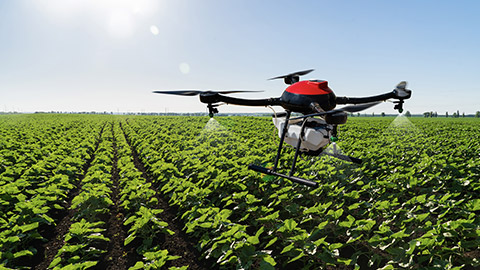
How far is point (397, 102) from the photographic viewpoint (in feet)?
7.42

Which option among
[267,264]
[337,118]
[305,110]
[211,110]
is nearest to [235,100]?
[211,110]

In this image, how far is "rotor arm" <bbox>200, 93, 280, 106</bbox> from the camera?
2.00 m

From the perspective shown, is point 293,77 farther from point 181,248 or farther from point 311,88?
point 181,248

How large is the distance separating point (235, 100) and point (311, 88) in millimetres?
618

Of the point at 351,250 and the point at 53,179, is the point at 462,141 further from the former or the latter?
the point at 53,179

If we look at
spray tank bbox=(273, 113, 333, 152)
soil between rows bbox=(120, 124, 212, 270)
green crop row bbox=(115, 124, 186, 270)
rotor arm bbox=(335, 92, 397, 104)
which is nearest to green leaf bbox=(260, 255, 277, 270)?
green crop row bbox=(115, 124, 186, 270)

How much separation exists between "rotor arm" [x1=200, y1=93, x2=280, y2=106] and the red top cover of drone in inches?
8.2

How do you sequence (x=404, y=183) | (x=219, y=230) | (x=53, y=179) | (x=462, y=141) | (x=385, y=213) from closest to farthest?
1. (x=219, y=230)
2. (x=385, y=213)
3. (x=404, y=183)
4. (x=53, y=179)
5. (x=462, y=141)

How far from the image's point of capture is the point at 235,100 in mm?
2123

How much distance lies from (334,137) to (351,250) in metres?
4.31

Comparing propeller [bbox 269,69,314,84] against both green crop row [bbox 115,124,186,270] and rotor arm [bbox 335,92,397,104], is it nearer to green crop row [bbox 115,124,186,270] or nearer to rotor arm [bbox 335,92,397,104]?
rotor arm [bbox 335,92,397,104]

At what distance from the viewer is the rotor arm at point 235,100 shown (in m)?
2.00

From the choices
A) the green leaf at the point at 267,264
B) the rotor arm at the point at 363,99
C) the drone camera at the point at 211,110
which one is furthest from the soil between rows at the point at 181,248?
the rotor arm at the point at 363,99

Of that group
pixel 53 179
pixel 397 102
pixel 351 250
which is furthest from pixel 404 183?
pixel 53 179
